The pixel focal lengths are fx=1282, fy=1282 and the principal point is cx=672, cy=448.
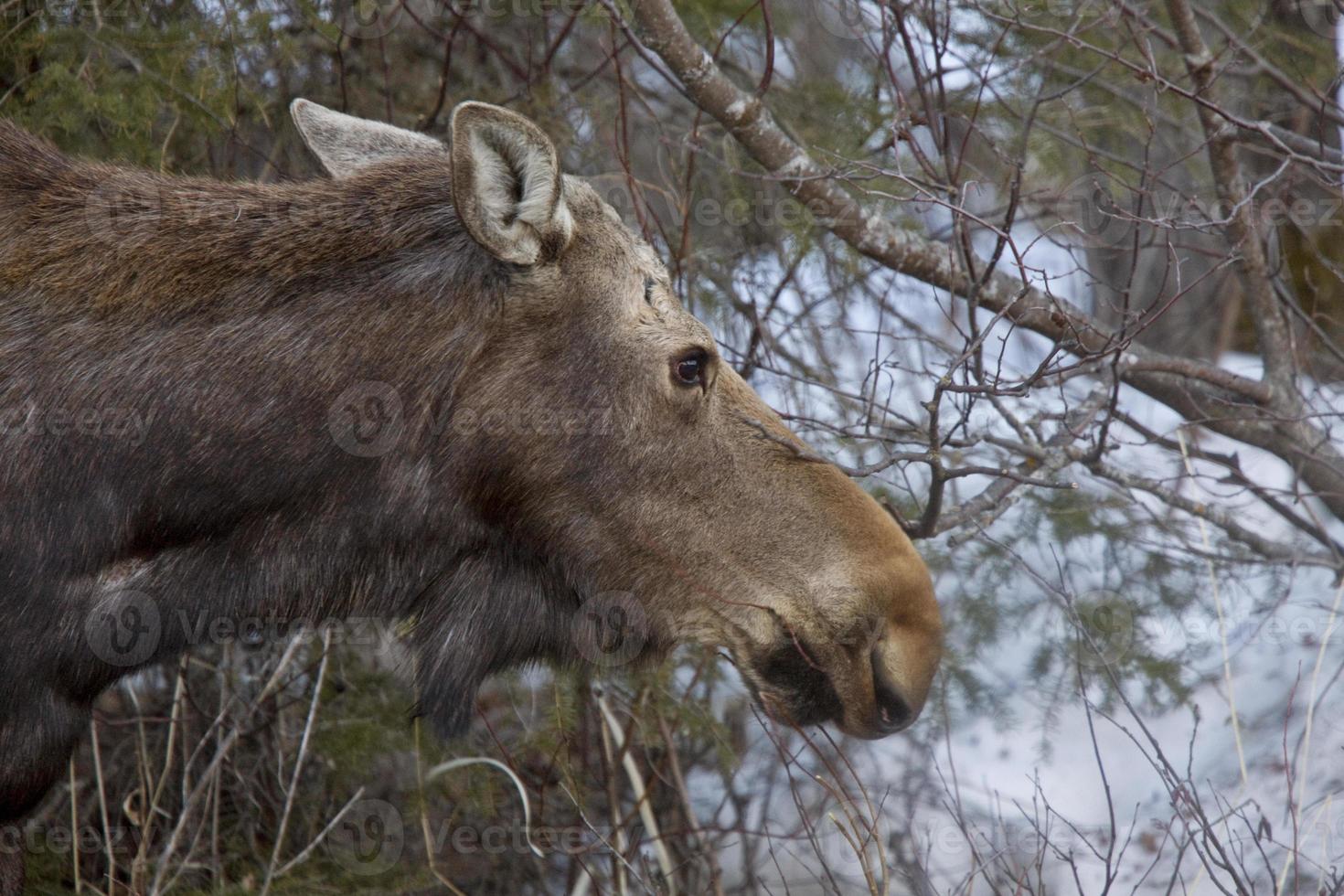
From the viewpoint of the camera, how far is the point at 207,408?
9.11 ft

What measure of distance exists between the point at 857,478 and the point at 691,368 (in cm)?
120

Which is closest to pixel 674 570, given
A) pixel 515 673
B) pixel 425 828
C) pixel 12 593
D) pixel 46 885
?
pixel 515 673

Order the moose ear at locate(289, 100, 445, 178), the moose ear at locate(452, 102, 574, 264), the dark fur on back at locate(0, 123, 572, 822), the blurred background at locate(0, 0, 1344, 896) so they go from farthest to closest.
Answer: the blurred background at locate(0, 0, 1344, 896) → the moose ear at locate(289, 100, 445, 178) → the dark fur on back at locate(0, 123, 572, 822) → the moose ear at locate(452, 102, 574, 264)

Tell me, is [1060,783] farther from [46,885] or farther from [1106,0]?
[46,885]

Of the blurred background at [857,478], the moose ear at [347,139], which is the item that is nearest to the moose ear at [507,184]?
the moose ear at [347,139]

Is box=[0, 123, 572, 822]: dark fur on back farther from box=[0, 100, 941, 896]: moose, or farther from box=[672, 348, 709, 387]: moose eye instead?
box=[672, 348, 709, 387]: moose eye

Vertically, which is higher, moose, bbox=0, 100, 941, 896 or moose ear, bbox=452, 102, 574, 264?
moose ear, bbox=452, 102, 574, 264

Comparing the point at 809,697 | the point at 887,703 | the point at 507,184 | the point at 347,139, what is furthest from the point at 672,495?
the point at 347,139

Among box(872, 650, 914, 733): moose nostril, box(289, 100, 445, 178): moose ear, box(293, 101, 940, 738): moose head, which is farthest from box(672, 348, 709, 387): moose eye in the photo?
box(289, 100, 445, 178): moose ear

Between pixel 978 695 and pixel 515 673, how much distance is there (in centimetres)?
256

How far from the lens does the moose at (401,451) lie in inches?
108

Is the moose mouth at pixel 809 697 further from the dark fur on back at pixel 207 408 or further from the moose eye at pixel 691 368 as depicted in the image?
the dark fur on back at pixel 207 408

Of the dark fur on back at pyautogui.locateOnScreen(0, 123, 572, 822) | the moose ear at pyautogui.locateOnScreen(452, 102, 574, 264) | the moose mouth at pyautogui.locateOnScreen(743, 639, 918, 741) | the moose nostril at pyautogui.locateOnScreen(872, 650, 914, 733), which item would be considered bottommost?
the dark fur on back at pyautogui.locateOnScreen(0, 123, 572, 822)

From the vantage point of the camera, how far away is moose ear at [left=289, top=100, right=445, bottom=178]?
3.42 metres
